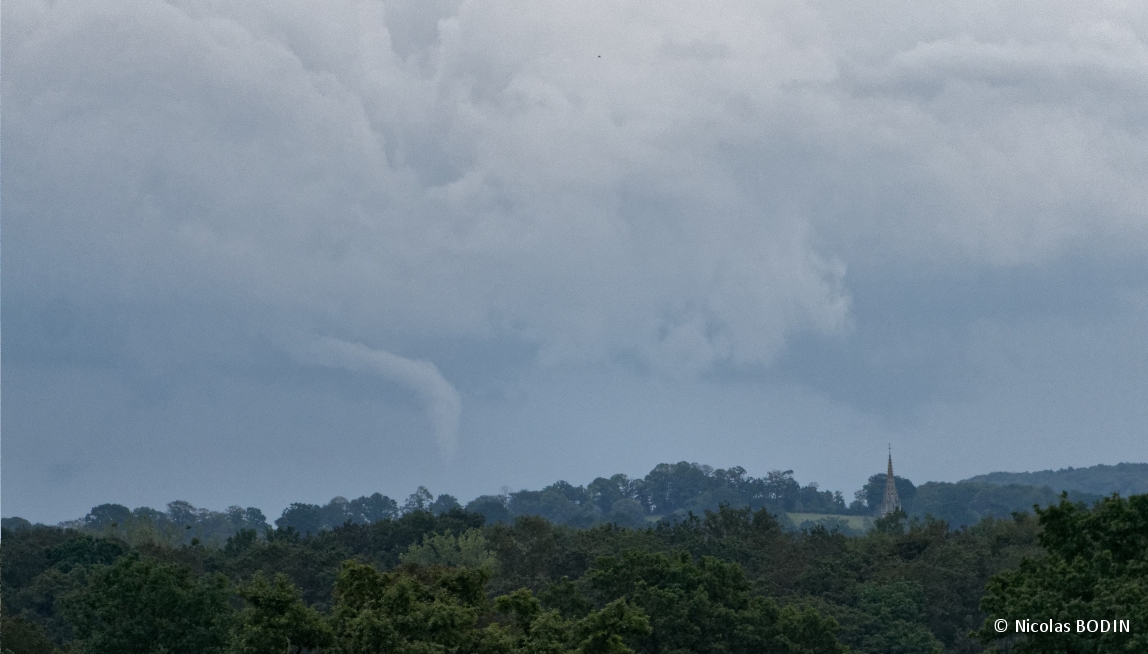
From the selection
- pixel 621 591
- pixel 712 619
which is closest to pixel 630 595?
pixel 621 591

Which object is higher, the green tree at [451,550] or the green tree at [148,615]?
the green tree at [451,550]

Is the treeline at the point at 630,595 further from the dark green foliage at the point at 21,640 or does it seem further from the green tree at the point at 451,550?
the green tree at the point at 451,550

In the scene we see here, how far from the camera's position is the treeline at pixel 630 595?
123 feet

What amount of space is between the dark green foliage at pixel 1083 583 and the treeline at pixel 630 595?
5 cm

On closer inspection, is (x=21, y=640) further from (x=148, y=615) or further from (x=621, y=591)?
(x=621, y=591)

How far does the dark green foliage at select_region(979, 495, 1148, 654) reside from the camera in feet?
107

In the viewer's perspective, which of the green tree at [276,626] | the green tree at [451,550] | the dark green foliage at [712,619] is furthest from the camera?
the green tree at [451,550]

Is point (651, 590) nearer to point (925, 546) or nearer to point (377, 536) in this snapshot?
point (925, 546)

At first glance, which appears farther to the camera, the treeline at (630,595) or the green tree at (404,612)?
the green tree at (404,612)

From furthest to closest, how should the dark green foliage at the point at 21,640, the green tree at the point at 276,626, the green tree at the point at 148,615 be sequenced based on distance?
1. the dark green foliage at the point at 21,640
2. the green tree at the point at 148,615
3. the green tree at the point at 276,626

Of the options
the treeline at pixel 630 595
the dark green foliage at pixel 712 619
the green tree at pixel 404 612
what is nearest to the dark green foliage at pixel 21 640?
the treeline at pixel 630 595

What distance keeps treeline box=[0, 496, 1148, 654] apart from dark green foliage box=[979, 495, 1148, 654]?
50 mm

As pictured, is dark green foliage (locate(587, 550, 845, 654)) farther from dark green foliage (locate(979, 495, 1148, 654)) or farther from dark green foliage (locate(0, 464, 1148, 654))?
dark green foliage (locate(979, 495, 1148, 654))

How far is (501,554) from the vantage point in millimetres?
101000
